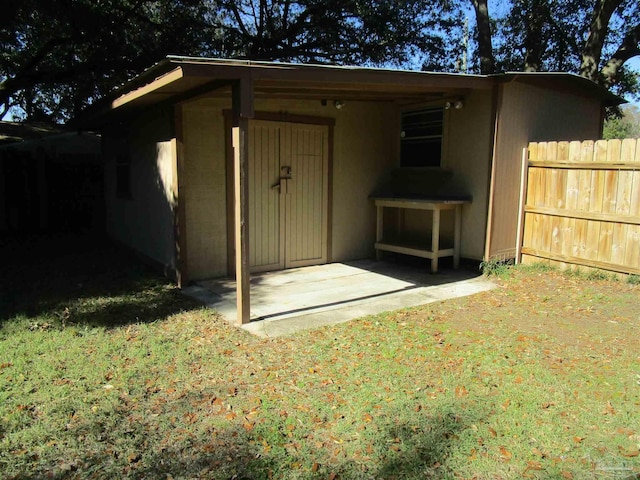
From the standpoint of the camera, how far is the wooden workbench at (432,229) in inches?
261

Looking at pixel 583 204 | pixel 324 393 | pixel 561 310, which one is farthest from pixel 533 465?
pixel 583 204

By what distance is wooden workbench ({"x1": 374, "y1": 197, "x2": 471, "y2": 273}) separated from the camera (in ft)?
21.8

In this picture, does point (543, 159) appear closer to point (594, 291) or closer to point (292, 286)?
point (594, 291)

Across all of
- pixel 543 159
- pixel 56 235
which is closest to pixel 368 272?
pixel 543 159

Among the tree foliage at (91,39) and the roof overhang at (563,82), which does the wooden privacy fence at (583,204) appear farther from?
the tree foliage at (91,39)

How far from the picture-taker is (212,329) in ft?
15.1

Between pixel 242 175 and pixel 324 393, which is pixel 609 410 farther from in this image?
pixel 242 175

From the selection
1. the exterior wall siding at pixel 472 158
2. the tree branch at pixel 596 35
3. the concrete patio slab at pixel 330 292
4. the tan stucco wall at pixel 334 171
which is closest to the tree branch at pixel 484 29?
the tree branch at pixel 596 35

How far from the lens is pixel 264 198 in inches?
268

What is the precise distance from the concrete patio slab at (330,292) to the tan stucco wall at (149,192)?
98 centimetres

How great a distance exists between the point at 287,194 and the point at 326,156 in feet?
2.78

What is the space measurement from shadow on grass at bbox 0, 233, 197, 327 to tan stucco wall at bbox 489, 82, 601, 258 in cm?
416

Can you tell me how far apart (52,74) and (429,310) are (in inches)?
418

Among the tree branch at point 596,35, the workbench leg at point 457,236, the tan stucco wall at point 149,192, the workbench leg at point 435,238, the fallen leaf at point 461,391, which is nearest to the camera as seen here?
the fallen leaf at point 461,391
